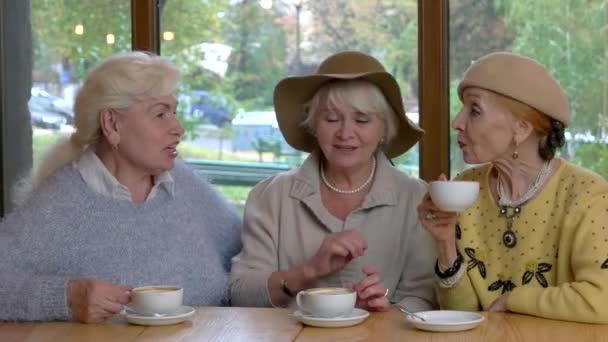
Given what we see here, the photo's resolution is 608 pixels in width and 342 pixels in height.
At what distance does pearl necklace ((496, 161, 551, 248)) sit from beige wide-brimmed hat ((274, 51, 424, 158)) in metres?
0.54

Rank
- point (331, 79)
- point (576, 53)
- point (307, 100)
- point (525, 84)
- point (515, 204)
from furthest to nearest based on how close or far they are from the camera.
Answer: point (576, 53) < point (307, 100) < point (331, 79) < point (515, 204) < point (525, 84)

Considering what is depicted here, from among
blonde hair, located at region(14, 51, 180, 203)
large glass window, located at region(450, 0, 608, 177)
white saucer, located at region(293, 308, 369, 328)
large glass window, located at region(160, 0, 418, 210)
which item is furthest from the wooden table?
large glass window, located at region(160, 0, 418, 210)

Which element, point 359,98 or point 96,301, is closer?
point 96,301

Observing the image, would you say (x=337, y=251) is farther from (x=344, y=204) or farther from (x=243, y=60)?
(x=243, y=60)

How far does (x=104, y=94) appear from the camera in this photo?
3027 millimetres

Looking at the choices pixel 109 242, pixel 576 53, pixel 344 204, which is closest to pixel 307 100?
pixel 344 204

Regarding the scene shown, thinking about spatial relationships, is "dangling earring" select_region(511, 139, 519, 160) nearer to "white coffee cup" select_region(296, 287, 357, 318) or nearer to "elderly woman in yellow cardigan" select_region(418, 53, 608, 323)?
"elderly woman in yellow cardigan" select_region(418, 53, 608, 323)

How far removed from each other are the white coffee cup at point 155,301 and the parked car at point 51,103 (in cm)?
204

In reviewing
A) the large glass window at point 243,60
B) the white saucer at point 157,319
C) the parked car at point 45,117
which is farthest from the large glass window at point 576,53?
the parked car at point 45,117

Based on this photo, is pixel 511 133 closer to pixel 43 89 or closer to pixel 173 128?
pixel 173 128

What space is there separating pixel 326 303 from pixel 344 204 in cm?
82

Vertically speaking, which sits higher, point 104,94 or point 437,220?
point 104,94

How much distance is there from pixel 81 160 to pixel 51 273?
365mm

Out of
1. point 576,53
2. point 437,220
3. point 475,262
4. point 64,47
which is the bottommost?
point 475,262
